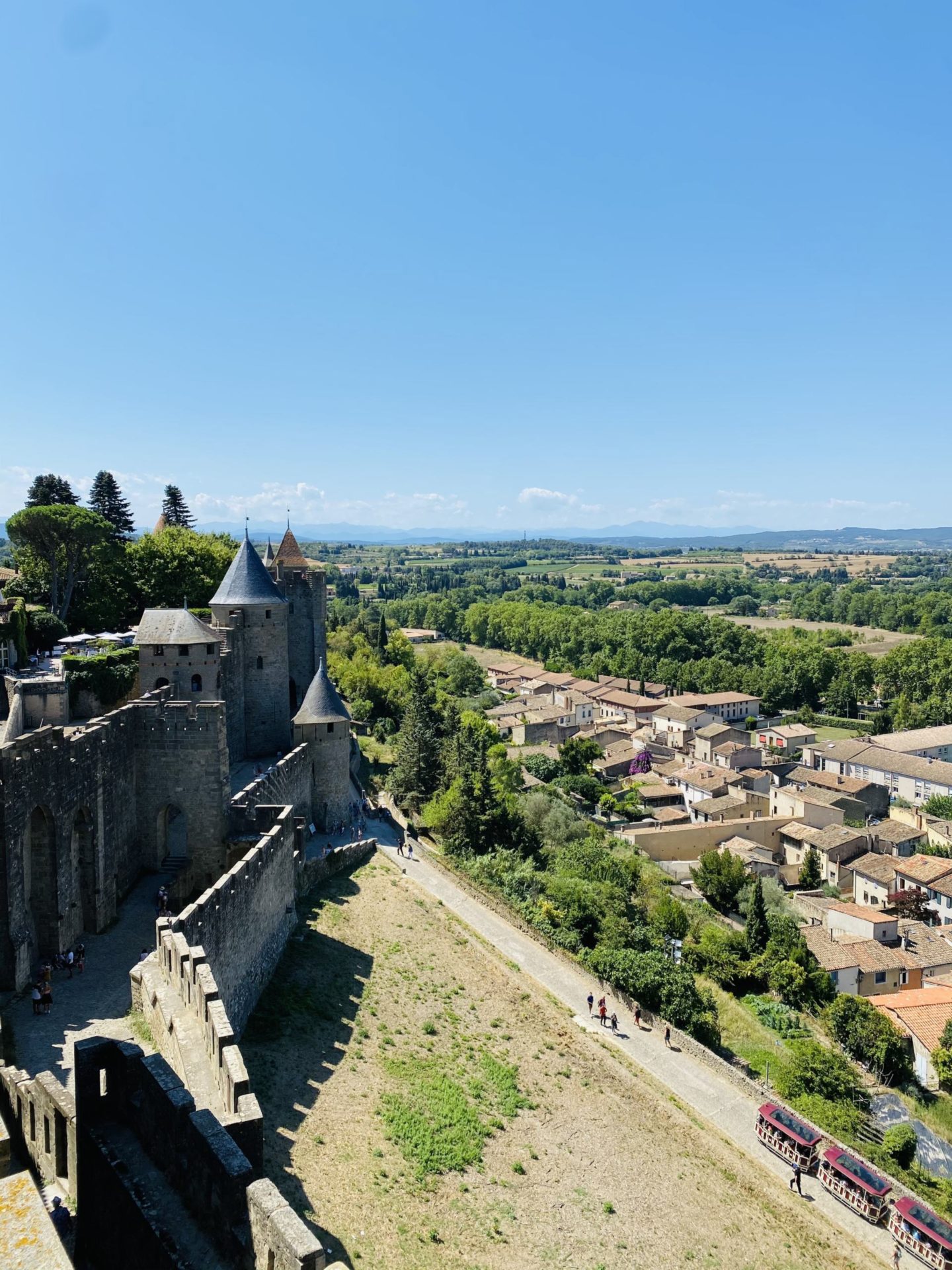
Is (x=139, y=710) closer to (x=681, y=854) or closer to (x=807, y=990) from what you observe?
(x=807, y=990)

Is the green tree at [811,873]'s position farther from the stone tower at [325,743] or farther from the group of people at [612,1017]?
the stone tower at [325,743]

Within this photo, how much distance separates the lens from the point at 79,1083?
309 inches

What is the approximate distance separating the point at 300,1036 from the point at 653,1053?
13162mm

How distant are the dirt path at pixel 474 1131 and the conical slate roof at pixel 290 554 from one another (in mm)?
18448

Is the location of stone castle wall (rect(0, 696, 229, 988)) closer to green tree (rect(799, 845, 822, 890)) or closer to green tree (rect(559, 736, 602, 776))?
green tree (rect(799, 845, 822, 890))

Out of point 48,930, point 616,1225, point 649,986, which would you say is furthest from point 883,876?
point 48,930

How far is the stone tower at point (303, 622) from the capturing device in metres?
37.3

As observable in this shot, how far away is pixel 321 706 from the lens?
105ft

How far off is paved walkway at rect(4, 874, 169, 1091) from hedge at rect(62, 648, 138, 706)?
483 inches

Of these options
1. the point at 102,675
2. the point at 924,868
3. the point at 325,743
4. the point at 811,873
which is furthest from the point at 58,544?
the point at 924,868

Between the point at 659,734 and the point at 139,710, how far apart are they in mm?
70667

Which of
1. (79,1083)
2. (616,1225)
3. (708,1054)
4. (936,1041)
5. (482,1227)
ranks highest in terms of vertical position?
(79,1083)

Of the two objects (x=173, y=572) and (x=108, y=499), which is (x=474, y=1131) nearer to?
(x=173, y=572)

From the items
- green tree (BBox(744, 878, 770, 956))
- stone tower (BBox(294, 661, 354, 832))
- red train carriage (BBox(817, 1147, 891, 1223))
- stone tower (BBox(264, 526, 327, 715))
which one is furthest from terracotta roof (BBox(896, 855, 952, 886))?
stone tower (BBox(264, 526, 327, 715))
